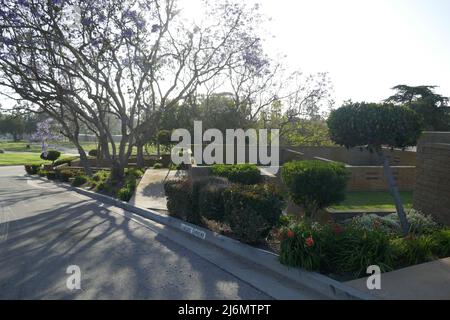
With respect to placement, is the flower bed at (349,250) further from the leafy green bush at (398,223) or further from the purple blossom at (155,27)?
the purple blossom at (155,27)

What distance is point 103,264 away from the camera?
281 inches

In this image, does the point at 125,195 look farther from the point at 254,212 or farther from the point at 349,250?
the point at 349,250

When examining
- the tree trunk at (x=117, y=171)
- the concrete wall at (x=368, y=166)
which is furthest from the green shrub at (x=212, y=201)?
the tree trunk at (x=117, y=171)

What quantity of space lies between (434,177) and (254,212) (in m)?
4.26

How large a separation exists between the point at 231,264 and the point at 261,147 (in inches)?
672

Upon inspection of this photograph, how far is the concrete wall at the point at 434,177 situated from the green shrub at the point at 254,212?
3442 millimetres

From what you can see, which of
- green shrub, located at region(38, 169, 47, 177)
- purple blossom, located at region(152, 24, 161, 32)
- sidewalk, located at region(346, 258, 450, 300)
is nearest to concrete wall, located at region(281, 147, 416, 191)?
sidewalk, located at region(346, 258, 450, 300)

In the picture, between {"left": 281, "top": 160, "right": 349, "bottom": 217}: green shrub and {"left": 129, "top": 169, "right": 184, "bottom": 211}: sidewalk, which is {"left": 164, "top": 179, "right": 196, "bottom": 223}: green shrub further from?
{"left": 281, "top": 160, "right": 349, "bottom": 217}: green shrub

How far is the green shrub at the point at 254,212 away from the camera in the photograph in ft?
24.9

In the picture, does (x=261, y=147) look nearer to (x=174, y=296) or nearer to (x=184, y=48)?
(x=184, y=48)

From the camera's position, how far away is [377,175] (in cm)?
1358

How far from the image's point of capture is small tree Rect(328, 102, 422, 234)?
766cm

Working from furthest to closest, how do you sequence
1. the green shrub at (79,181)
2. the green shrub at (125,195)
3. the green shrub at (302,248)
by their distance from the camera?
the green shrub at (79,181)
the green shrub at (125,195)
the green shrub at (302,248)

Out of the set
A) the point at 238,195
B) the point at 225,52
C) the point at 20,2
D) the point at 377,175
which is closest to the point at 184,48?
the point at 225,52
